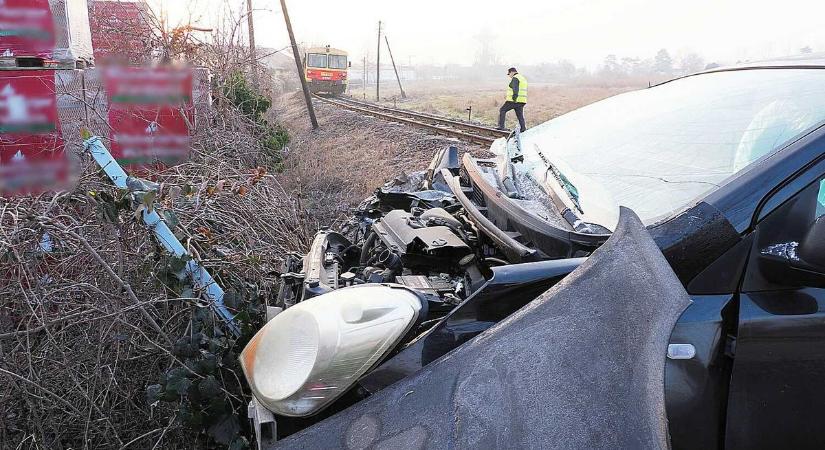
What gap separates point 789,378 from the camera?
152 cm

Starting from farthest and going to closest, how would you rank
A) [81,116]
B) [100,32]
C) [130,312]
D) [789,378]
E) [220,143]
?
[100,32] < [220,143] < [81,116] < [130,312] < [789,378]

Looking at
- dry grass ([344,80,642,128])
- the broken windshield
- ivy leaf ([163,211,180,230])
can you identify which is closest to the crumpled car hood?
the broken windshield

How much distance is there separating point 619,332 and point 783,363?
0.50 metres

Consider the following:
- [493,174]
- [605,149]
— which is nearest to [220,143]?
[493,174]

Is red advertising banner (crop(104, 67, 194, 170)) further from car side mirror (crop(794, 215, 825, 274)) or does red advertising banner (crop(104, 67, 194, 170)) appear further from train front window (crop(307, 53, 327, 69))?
train front window (crop(307, 53, 327, 69))

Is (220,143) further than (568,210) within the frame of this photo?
Yes

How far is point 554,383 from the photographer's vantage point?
130 cm

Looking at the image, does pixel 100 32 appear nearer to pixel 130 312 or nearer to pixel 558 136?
pixel 130 312

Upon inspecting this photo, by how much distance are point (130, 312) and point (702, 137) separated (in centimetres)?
271

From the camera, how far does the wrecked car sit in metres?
1.31

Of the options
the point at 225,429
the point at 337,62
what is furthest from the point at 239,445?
the point at 337,62

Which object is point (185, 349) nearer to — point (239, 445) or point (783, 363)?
point (239, 445)

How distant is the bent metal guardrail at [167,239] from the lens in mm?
2596

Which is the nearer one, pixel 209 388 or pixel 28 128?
pixel 209 388
